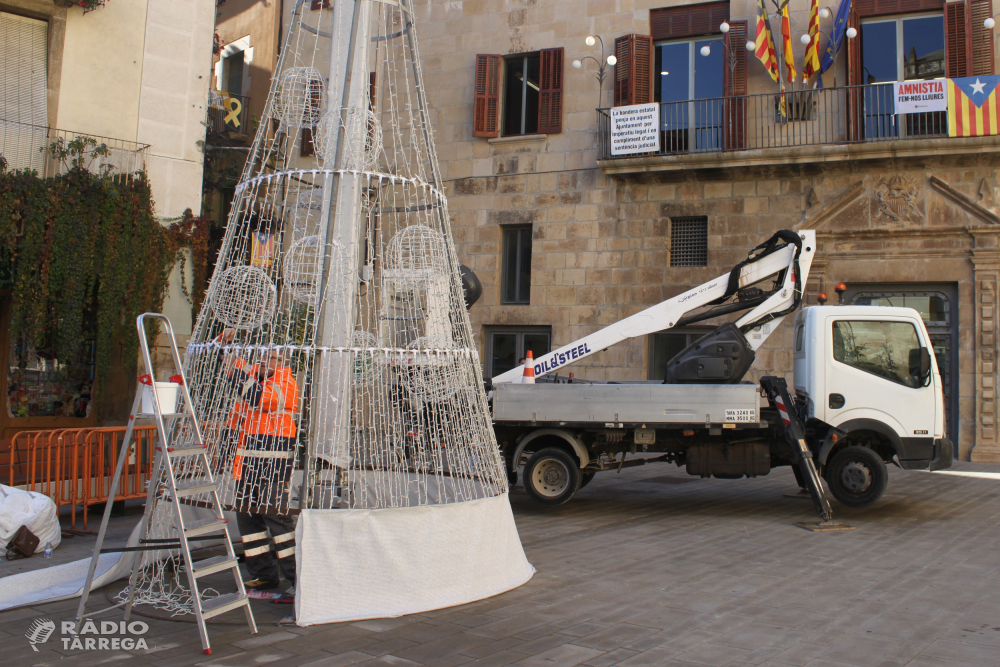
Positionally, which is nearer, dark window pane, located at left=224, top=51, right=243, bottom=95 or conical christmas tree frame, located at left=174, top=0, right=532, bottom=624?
conical christmas tree frame, located at left=174, top=0, right=532, bottom=624

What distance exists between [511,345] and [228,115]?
8626 millimetres

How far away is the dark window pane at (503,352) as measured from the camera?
58.5ft

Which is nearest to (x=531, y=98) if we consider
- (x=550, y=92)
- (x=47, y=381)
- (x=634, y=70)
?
(x=550, y=92)

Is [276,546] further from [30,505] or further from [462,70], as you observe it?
[462,70]

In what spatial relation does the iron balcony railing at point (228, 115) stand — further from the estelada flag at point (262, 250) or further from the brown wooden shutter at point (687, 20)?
the estelada flag at point (262, 250)

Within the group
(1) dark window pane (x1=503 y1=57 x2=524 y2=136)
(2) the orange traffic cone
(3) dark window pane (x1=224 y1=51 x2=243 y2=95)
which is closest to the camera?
(2) the orange traffic cone

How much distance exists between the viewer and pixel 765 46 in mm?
15367

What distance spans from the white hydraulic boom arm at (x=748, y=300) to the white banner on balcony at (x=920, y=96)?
6119mm

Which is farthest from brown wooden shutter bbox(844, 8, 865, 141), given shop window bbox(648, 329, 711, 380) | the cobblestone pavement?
the cobblestone pavement

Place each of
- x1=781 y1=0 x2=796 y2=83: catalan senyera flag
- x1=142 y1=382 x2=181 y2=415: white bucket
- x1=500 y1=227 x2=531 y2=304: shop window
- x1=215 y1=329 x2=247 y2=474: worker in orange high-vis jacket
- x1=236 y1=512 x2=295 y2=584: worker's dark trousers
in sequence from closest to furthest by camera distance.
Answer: x1=142 y1=382 x2=181 y2=415: white bucket, x1=215 y1=329 x2=247 y2=474: worker in orange high-vis jacket, x1=236 y1=512 x2=295 y2=584: worker's dark trousers, x1=781 y1=0 x2=796 y2=83: catalan senyera flag, x1=500 y1=227 x2=531 y2=304: shop window

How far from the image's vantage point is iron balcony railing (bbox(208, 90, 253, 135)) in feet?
60.8

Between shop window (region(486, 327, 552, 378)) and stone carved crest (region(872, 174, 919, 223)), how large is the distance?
6960 mm

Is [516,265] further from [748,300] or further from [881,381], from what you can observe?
[881,381]

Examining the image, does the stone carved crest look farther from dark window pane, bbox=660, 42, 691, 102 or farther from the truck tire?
the truck tire
